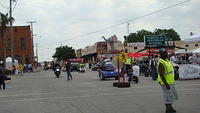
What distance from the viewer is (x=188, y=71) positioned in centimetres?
2645

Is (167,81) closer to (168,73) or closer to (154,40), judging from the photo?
(168,73)

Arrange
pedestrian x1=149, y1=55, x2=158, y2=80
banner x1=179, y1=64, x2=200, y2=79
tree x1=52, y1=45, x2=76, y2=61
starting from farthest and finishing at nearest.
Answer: tree x1=52, y1=45, x2=76, y2=61 → banner x1=179, y1=64, x2=200, y2=79 → pedestrian x1=149, y1=55, x2=158, y2=80

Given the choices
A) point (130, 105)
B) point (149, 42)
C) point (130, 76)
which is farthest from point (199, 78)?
point (130, 105)

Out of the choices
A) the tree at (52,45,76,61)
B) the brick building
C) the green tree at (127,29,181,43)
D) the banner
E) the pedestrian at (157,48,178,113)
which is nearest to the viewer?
the pedestrian at (157,48,178,113)

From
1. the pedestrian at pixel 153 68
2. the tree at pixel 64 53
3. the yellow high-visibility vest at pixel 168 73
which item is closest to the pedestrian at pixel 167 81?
the yellow high-visibility vest at pixel 168 73

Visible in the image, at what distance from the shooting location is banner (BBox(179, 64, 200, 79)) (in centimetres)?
2639

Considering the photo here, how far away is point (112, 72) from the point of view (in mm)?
30859

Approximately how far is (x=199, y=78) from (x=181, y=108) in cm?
1540

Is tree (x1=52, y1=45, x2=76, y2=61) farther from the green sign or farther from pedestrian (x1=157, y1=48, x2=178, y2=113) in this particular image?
pedestrian (x1=157, y1=48, x2=178, y2=113)

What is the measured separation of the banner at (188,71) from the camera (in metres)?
26.4

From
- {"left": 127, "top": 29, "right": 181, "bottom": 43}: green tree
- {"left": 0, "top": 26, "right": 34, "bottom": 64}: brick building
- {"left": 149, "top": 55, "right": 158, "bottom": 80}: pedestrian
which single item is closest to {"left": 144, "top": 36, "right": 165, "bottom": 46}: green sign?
{"left": 149, "top": 55, "right": 158, "bottom": 80}: pedestrian

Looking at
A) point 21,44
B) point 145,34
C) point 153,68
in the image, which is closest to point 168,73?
point 153,68

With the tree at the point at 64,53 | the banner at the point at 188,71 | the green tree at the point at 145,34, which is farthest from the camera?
the tree at the point at 64,53

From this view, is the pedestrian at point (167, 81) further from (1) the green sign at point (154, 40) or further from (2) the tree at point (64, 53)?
(2) the tree at point (64, 53)
